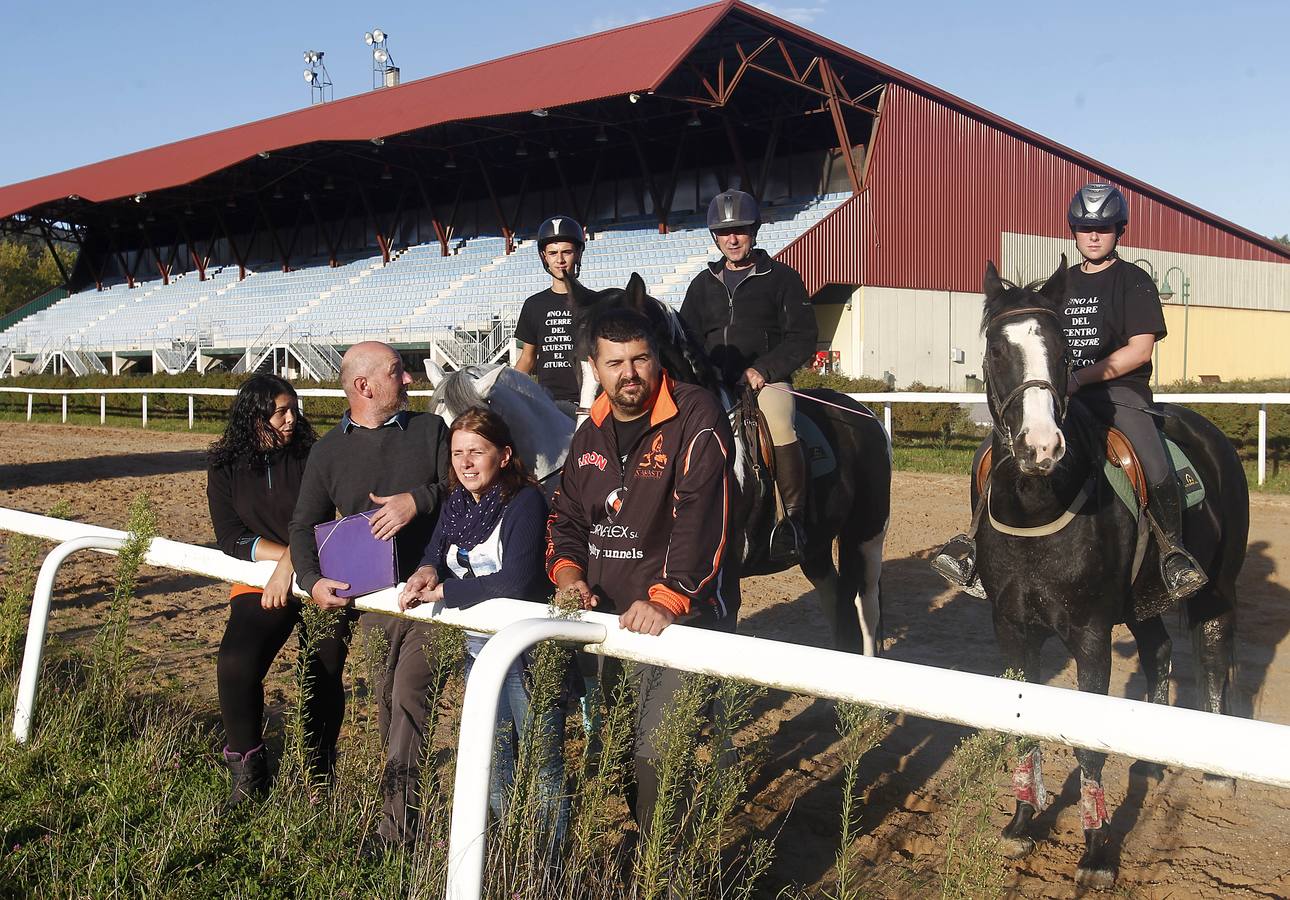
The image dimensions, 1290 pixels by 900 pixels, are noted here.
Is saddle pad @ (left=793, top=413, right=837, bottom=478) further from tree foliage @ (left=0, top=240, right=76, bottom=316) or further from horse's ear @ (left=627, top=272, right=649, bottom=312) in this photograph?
tree foliage @ (left=0, top=240, right=76, bottom=316)

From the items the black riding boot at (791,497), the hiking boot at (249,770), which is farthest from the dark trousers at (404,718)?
the black riding boot at (791,497)

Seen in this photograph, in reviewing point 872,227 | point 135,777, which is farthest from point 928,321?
point 135,777

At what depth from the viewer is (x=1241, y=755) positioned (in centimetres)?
149

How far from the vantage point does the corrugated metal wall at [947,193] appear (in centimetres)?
2638

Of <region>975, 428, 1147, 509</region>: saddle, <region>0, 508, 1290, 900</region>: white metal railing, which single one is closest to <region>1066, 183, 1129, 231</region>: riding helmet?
<region>975, 428, 1147, 509</region>: saddle

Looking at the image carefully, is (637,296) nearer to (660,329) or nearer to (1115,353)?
(660,329)

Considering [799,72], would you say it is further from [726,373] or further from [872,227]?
[726,373]

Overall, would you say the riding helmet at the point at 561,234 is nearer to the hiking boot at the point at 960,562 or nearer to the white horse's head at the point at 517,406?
the white horse's head at the point at 517,406

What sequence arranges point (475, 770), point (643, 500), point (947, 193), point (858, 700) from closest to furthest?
point (858, 700) < point (475, 770) < point (643, 500) < point (947, 193)

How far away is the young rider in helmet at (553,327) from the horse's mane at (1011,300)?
7.03ft

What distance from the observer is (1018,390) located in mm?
3725

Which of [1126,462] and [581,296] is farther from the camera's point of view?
[581,296]

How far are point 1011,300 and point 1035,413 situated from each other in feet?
1.90

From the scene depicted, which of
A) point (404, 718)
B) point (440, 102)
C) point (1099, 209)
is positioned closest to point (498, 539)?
point (404, 718)
